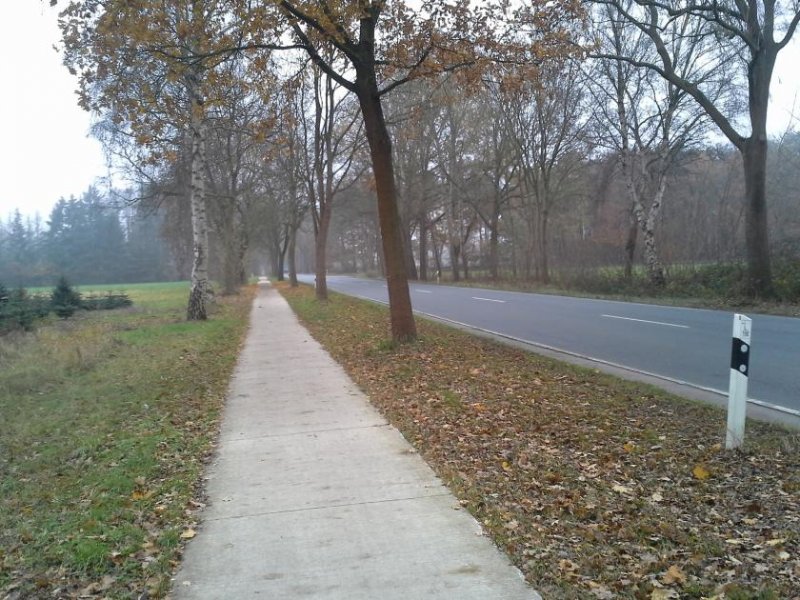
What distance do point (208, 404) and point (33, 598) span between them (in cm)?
529

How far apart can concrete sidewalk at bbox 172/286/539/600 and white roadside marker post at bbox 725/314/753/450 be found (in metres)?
2.54

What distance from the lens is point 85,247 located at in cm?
6712

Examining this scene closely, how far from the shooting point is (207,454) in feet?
21.7

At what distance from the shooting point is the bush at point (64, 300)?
24.8m

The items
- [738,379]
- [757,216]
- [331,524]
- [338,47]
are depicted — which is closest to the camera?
[331,524]

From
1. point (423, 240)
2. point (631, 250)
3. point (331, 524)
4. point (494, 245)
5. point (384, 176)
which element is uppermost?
point (384, 176)

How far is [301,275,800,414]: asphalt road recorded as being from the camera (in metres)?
9.77

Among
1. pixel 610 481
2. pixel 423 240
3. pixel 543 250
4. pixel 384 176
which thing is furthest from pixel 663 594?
pixel 423 240

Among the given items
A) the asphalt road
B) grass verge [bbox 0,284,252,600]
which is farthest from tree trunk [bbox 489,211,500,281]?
grass verge [bbox 0,284,252,600]

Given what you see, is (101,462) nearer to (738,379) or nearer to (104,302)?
(738,379)

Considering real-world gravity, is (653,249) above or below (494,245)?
below

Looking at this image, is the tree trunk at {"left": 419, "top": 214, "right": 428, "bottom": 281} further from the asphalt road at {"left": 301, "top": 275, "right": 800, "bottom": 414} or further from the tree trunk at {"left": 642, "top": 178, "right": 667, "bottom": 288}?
the asphalt road at {"left": 301, "top": 275, "right": 800, "bottom": 414}

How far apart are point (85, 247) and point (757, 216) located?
62.7 meters

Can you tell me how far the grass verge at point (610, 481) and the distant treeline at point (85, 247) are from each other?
28.7 metres
